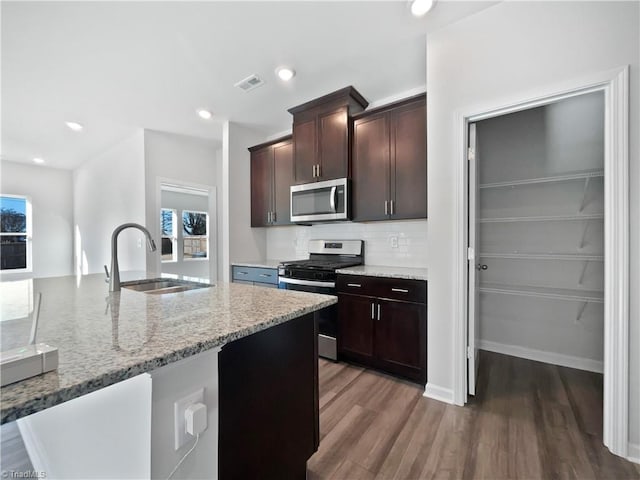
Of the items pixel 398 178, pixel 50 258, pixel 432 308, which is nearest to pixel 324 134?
pixel 398 178

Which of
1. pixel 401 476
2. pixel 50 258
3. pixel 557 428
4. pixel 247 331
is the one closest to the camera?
pixel 247 331

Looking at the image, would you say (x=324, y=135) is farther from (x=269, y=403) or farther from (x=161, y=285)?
(x=269, y=403)

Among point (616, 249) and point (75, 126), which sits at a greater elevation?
point (75, 126)

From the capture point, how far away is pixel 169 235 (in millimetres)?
4953

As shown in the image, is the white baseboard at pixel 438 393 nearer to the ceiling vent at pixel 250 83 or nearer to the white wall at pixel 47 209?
the ceiling vent at pixel 250 83

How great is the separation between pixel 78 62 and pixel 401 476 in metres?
3.72

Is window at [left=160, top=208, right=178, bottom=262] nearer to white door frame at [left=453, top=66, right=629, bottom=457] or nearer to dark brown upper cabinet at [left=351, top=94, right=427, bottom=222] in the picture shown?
dark brown upper cabinet at [left=351, top=94, right=427, bottom=222]

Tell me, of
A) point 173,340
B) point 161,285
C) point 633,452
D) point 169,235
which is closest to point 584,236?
point 633,452

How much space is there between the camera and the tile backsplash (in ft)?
9.30

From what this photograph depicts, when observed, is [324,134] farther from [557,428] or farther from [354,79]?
[557,428]

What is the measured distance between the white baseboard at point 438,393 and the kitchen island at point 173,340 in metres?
1.15

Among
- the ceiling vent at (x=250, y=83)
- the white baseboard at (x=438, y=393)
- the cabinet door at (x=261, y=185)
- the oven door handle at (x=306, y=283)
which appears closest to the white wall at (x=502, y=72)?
the white baseboard at (x=438, y=393)

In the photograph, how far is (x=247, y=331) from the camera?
78 centimetres

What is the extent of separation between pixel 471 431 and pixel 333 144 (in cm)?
259
